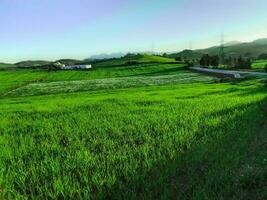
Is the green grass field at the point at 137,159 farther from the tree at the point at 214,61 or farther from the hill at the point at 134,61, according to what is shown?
the hill at the point at 134,61

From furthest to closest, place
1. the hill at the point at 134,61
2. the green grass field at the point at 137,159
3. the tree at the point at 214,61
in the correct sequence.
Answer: the hill at the point at 134,61 < the tree at the point at 214,61 < the green grass field at the point at 137,159

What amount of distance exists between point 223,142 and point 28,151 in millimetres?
5026

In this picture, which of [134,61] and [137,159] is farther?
[134,61]

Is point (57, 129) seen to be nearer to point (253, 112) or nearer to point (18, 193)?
point (18, 193)

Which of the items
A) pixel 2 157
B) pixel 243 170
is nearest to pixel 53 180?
pixel 2 157

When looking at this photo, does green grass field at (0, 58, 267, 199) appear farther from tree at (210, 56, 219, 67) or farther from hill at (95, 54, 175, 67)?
hill at (95, 54, 175, 67)

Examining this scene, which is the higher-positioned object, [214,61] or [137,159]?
[137,159]

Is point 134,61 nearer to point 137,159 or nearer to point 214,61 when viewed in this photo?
point 214,61

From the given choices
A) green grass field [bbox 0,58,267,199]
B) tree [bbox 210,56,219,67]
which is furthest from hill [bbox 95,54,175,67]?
green grass field [bbox 0,58,267,199]

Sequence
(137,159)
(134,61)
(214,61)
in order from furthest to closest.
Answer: (134,61) < (214,61) < (137,159)

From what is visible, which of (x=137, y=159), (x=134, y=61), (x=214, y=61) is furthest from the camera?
(x=134, y=61)

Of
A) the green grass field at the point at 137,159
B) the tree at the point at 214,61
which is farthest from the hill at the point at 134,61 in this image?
the green grass field at the point at 137,159

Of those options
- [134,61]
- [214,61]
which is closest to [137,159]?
[214,61]

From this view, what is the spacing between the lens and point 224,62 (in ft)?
342
